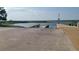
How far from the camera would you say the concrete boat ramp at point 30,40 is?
2.01 metres

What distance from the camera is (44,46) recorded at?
202 cm

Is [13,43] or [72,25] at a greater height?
[72,25]

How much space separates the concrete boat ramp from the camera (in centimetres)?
201

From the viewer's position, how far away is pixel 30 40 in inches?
79.3

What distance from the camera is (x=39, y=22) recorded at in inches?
80.5
